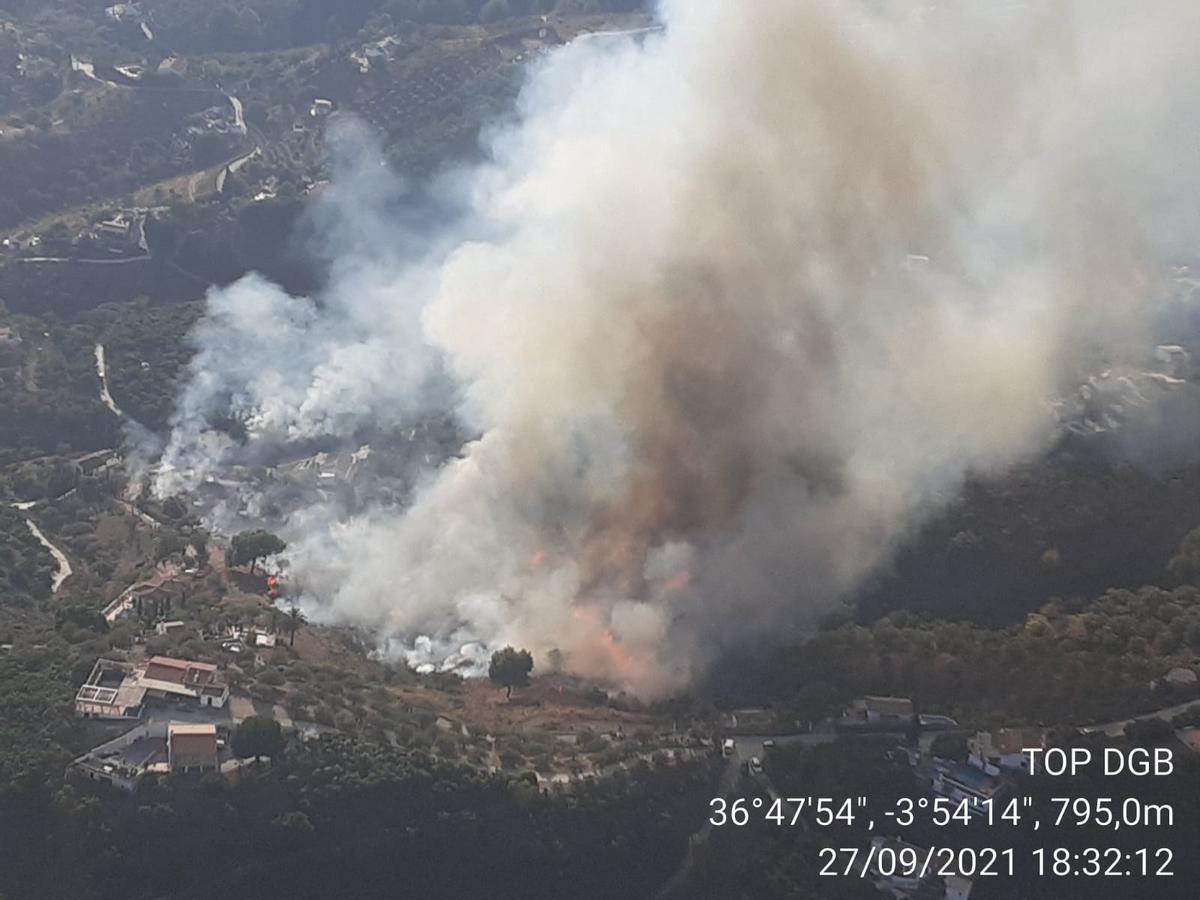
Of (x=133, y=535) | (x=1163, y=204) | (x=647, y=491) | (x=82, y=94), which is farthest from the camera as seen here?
(x=82, y=94)

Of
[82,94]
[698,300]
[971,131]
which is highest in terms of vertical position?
[82,94]

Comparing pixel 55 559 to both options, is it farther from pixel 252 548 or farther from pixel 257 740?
pixel 257 740

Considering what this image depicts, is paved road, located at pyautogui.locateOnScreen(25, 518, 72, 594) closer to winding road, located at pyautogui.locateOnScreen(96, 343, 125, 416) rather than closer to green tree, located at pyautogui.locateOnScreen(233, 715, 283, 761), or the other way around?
winding road, located at pyautogui.locateOnScreen(96, 343, 125, 416)

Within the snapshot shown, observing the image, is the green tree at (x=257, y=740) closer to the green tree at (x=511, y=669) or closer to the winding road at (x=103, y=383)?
the green tree at (x=511, y=669)

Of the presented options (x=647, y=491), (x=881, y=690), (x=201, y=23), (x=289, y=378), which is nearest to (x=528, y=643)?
(x=647, y=491)

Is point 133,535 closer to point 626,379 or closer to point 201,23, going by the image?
point 626,379

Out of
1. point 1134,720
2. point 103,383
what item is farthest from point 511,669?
point 103,383
